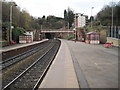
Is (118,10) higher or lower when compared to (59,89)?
higher

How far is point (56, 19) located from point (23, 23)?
246ft

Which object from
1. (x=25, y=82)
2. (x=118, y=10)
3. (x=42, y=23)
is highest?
(x=42, y=23)

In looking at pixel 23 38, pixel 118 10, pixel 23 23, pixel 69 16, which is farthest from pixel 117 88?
pixel 69 16

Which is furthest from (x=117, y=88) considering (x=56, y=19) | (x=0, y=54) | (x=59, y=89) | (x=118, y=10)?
(x=56, y=19)

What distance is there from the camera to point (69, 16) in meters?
126

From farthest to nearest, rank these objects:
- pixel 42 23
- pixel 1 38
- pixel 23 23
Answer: pixel 42 23 < pixel 23 23 < pixel 1 38

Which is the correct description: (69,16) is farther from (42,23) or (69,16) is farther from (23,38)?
(23,38)

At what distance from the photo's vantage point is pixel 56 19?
14788cm

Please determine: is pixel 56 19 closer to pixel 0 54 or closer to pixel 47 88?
pixel 0 54

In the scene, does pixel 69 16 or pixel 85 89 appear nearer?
pixel 85 89

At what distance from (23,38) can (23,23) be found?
20279mm

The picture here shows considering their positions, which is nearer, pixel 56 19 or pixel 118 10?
pixel 118 10

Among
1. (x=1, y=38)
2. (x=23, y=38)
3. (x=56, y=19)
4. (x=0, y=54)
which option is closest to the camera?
(x=0, y=54)

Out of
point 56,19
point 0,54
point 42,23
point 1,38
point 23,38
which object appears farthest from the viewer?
point 56,19
